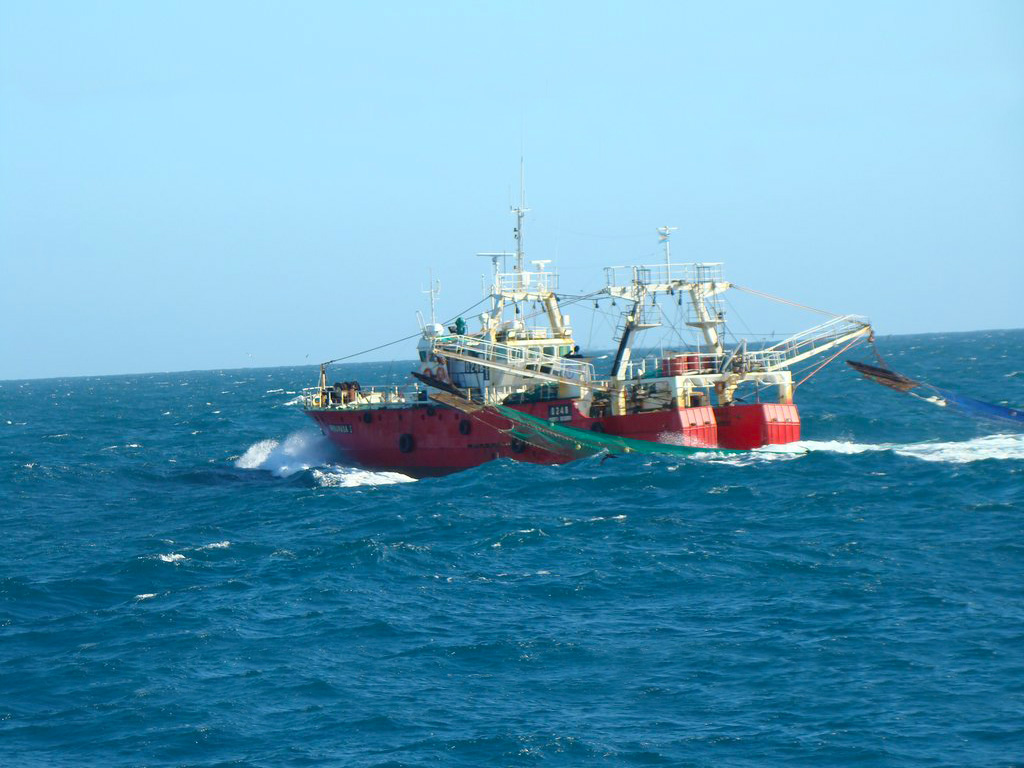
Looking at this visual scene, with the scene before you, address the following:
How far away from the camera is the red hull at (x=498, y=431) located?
4694cm

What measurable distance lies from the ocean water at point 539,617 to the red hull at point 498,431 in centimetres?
164

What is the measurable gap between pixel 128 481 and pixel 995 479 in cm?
3545

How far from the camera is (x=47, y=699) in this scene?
72.4 ft

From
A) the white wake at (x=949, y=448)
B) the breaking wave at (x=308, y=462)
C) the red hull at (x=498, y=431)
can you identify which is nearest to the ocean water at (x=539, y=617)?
the white wake at (x=949, y=448)

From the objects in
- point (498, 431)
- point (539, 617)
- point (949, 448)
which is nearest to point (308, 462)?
point (498, 431)

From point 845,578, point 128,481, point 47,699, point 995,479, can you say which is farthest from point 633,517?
point 128,481

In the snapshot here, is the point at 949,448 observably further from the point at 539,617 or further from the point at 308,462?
the point at 308,462

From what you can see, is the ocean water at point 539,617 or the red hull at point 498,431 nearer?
the ocean water at point 539,617

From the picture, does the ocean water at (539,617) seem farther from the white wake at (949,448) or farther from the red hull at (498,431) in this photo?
the red hull at (498,431)

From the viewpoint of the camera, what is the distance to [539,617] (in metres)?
26.0

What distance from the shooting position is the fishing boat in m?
47.5

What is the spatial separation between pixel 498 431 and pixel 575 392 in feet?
12.0

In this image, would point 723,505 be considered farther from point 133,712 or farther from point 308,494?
point 133,712

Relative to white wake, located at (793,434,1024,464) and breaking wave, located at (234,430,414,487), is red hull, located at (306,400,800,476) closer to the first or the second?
breaking wave, located at (234,430,414,487)
